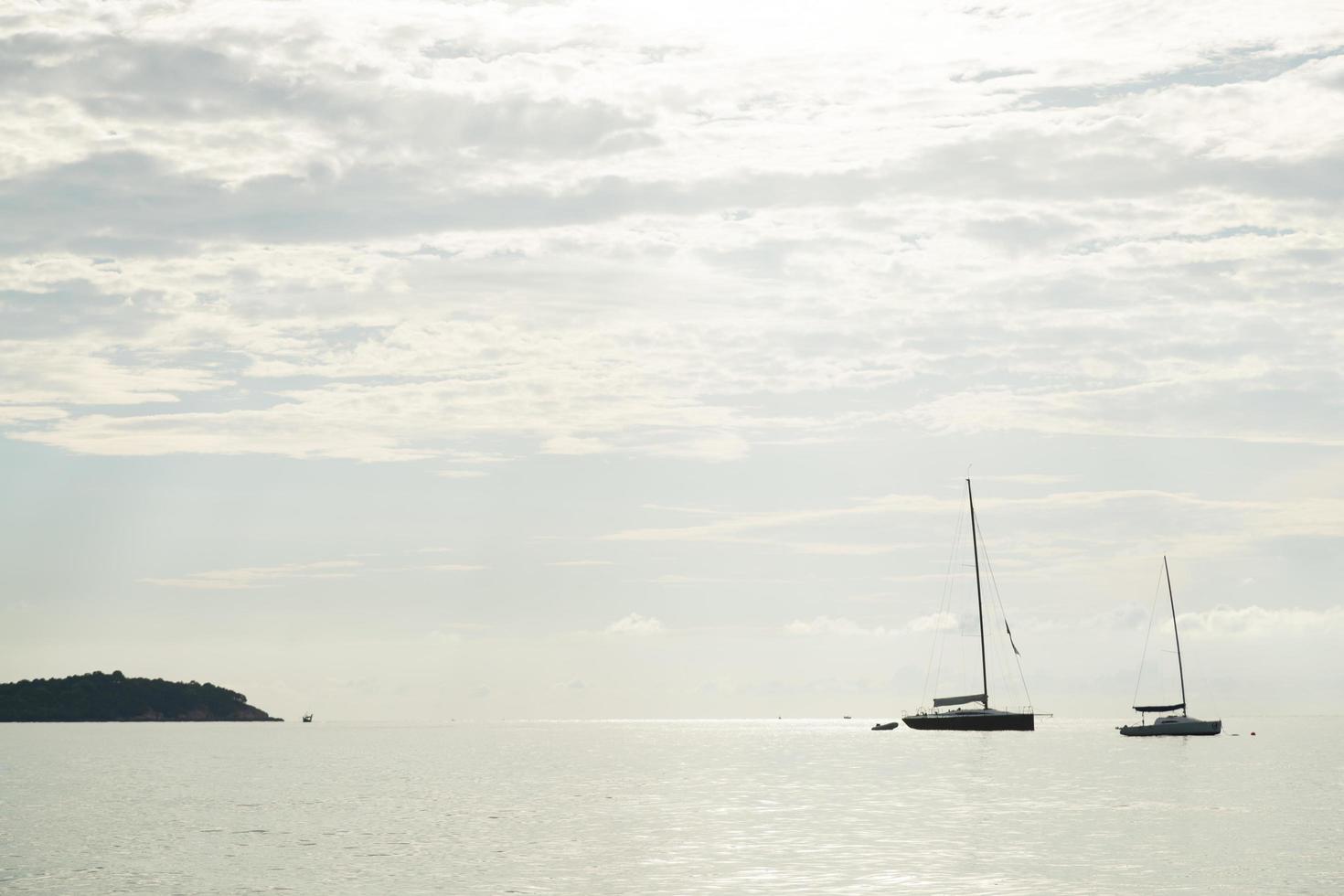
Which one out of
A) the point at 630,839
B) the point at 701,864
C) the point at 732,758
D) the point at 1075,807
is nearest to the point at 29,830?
Answer: the point at 630,839

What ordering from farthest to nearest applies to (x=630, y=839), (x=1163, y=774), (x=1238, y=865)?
Result: (x=1163, y=774) → (x=630, y=839) → (x=1238, y=865)

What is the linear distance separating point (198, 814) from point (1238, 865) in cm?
6589

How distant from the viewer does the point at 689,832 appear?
80.8 m

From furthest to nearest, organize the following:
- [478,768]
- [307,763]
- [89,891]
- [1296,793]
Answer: [307,763]
[478,768]
[1296,793]
[89,891]

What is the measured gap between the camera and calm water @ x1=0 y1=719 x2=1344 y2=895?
60.4 metres

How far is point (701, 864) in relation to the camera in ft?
214

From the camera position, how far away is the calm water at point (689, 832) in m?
60.4

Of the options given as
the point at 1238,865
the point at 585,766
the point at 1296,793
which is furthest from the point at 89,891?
the point at 585,766

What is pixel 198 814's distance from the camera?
321ft

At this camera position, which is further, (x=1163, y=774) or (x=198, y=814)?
(x=1163, y=774)

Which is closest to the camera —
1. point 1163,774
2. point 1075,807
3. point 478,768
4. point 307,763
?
point 1075,807

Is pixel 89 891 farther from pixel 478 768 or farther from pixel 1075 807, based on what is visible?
pixel 478 768

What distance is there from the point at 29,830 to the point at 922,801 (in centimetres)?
5743

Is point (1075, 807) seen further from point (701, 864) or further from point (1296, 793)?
point (701, 864)
